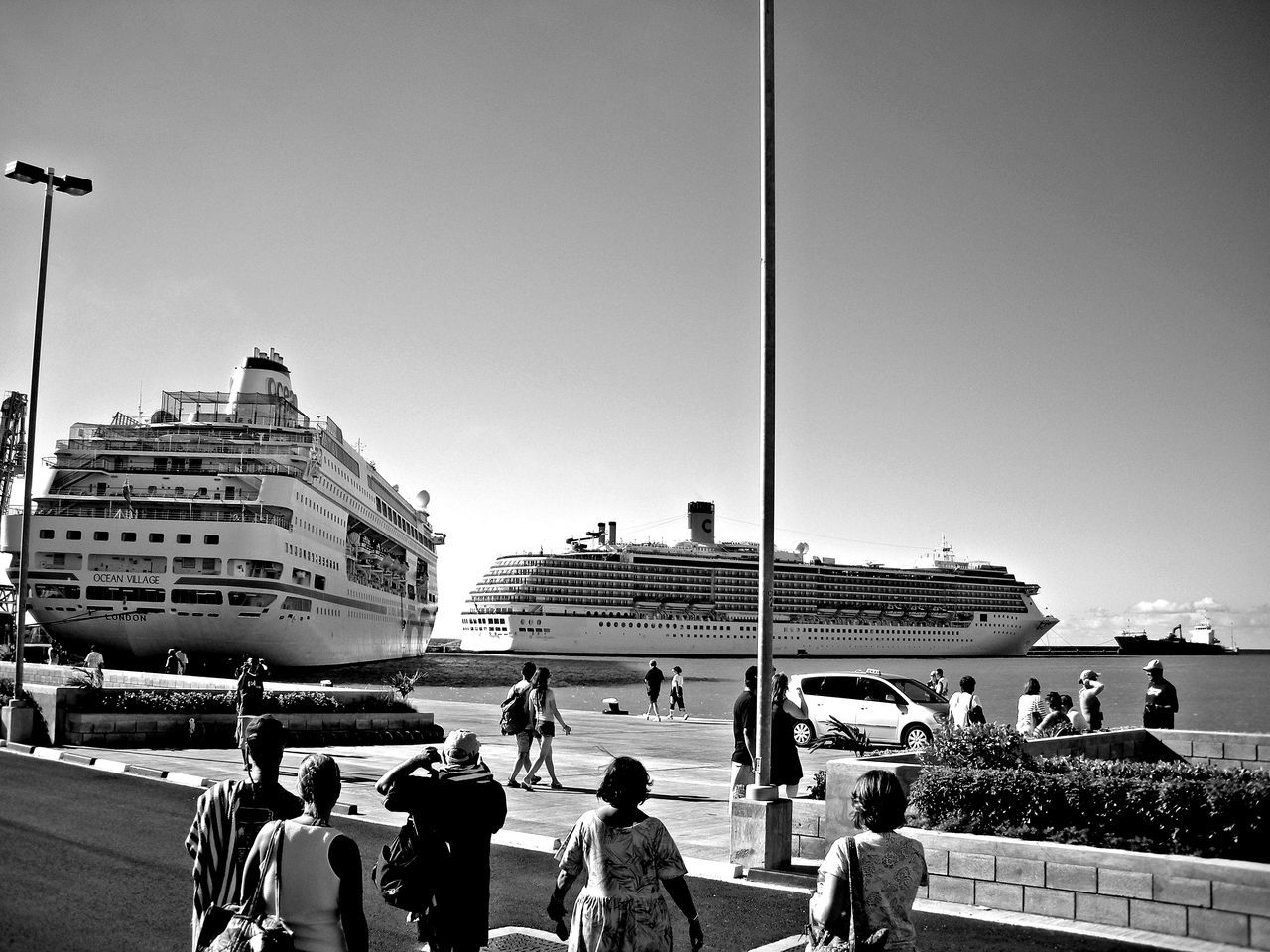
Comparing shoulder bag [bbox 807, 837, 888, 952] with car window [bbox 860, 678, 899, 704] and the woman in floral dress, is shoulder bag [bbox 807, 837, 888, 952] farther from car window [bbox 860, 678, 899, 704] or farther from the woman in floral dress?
car window [bbox 860, 678, 899, 704]

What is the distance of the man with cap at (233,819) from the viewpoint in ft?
13.9

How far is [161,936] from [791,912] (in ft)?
13.8

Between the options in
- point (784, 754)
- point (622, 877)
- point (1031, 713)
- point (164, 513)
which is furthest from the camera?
point (164, 513)

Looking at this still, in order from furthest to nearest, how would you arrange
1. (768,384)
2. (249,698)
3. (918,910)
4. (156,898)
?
(249,698)
(768,384)
(918,910)
(156,898)

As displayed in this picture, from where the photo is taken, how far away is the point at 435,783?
5.00 meters

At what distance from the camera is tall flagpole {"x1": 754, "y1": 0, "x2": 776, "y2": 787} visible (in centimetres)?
911

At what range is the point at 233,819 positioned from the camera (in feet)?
14.0

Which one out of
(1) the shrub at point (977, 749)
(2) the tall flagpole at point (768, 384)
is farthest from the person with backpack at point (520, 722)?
(1) the shrub at point (977, 749)

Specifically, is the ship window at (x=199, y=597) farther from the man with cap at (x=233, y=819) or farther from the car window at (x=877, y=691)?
the man with cap at (x=233, y=819)

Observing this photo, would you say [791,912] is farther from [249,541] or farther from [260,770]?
[249,541]

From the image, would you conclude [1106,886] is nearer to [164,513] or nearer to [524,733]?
[524,733]

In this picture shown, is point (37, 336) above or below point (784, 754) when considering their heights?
above

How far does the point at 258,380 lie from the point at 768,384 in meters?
63.1

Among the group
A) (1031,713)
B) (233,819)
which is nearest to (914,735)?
(1031,713)
